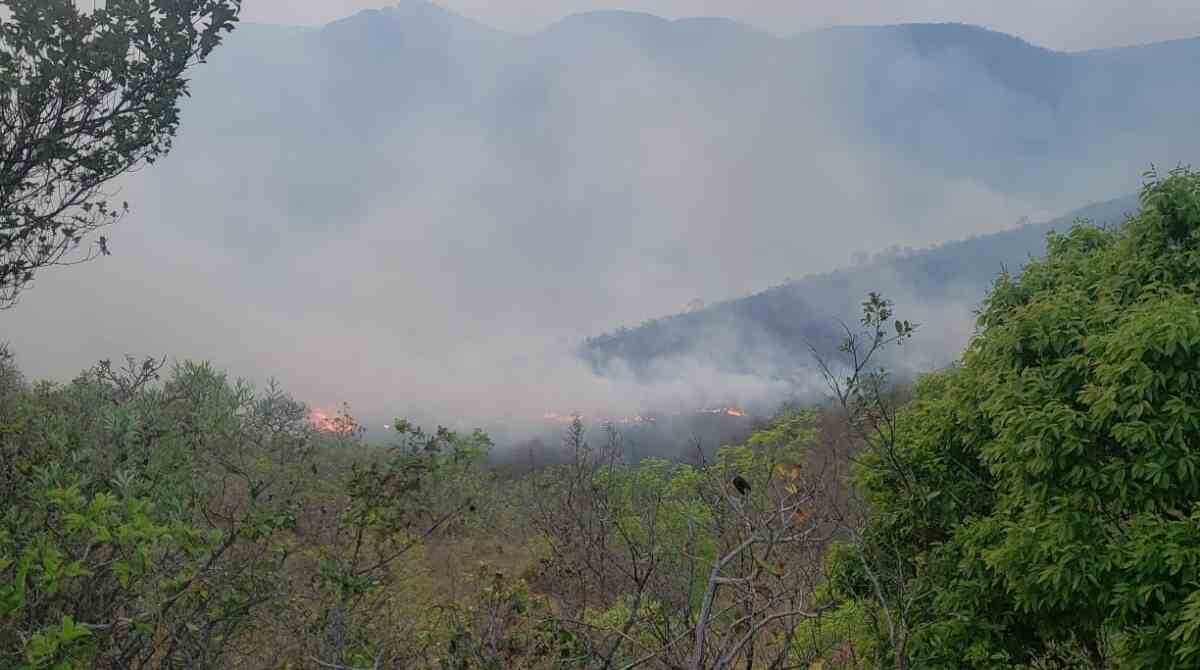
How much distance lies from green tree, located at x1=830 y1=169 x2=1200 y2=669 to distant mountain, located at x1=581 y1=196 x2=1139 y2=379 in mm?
85545

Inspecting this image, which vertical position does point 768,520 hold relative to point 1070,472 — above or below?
above

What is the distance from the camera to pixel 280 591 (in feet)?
17.6

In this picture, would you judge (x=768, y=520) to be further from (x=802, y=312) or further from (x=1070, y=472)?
(x=802, y=312)

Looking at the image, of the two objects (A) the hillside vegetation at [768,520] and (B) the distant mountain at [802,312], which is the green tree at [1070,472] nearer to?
(A) the hillside vegetation at [768,520]

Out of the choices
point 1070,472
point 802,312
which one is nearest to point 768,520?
point 1070,472

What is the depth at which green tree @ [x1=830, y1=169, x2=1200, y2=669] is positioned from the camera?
5.03 meters

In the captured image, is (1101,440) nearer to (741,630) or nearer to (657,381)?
(741,630)

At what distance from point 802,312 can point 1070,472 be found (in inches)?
4452

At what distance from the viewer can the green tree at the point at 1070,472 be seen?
5.03m

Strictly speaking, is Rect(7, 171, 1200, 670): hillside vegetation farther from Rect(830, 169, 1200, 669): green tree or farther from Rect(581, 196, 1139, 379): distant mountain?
Rect(581, 196, 1139, 379): distant mountain

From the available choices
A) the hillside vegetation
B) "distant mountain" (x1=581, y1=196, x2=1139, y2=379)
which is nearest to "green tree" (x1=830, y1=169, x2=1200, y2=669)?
the hillside vegetation

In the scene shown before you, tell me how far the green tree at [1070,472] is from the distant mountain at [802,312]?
8555cm

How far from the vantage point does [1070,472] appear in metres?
5.46

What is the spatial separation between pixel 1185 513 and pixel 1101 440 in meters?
0.65
